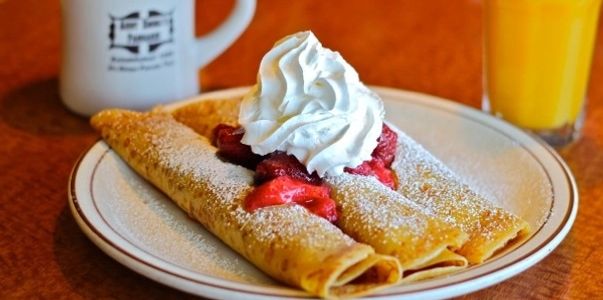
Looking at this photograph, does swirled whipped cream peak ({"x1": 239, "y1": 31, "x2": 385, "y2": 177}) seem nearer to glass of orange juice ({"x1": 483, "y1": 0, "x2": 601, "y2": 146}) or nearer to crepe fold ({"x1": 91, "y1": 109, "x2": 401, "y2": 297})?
crepe fold ({"x1": 91, "y1": 109, "x2": 401, "y2": 297})

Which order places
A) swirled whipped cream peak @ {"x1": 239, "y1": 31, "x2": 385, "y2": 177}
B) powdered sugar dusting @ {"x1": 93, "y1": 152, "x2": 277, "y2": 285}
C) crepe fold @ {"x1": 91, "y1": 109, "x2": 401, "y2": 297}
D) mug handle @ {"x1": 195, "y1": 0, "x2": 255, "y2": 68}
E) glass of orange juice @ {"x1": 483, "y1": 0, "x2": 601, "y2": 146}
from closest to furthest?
1. crepe fold @ {"x1": 91, "y1": 109, "x2": 401, "y2": 297}
2. powdered sugar dusting @ {"x1": 93, "y1": 152, "x2": 277, "y2": 285}
3. swirled whipped cream peak @ {"x1": 239, "y1": 31, "x2": 385, "y2": 177}
4. glass of orange juice @ {"x1": 483, "y1": 0, "x2": 601, "y2": 146}
5. mug handle @ {"x1": 195, "y1": 0, "x2": 255, "y2": 68}

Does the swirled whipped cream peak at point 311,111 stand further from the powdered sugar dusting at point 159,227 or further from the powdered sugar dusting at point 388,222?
the powdered sugar dusting at point 159,227

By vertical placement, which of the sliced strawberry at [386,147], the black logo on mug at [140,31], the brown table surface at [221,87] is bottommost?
the brown table surface at [221,87]

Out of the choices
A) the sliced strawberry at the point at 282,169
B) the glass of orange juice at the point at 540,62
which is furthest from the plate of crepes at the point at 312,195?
the glass of orange juice at the point at 540,62

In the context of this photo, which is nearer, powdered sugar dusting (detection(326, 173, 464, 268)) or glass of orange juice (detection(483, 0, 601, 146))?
powdered sugar dusting (detection(326, 173, 464, 268))

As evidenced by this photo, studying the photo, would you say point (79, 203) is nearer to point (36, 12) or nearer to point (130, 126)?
point (130, 126)

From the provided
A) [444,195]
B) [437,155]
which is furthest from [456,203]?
[437,155]

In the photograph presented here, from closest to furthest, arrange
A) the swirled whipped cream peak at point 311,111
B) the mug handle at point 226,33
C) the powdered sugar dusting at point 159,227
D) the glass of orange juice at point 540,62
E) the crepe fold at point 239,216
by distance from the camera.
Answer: the crepe fold at point 239,216, the powdered sugar dusting at point 159,227, the swirled whipped cream peak at point 311,111, the glass of orange juice at point 540,62, the mug handle at point 226,33

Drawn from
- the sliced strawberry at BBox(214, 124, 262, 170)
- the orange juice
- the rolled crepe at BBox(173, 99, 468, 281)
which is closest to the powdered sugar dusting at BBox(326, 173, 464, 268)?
the rolled crepe at BBox(173, 99, 468, 281)
